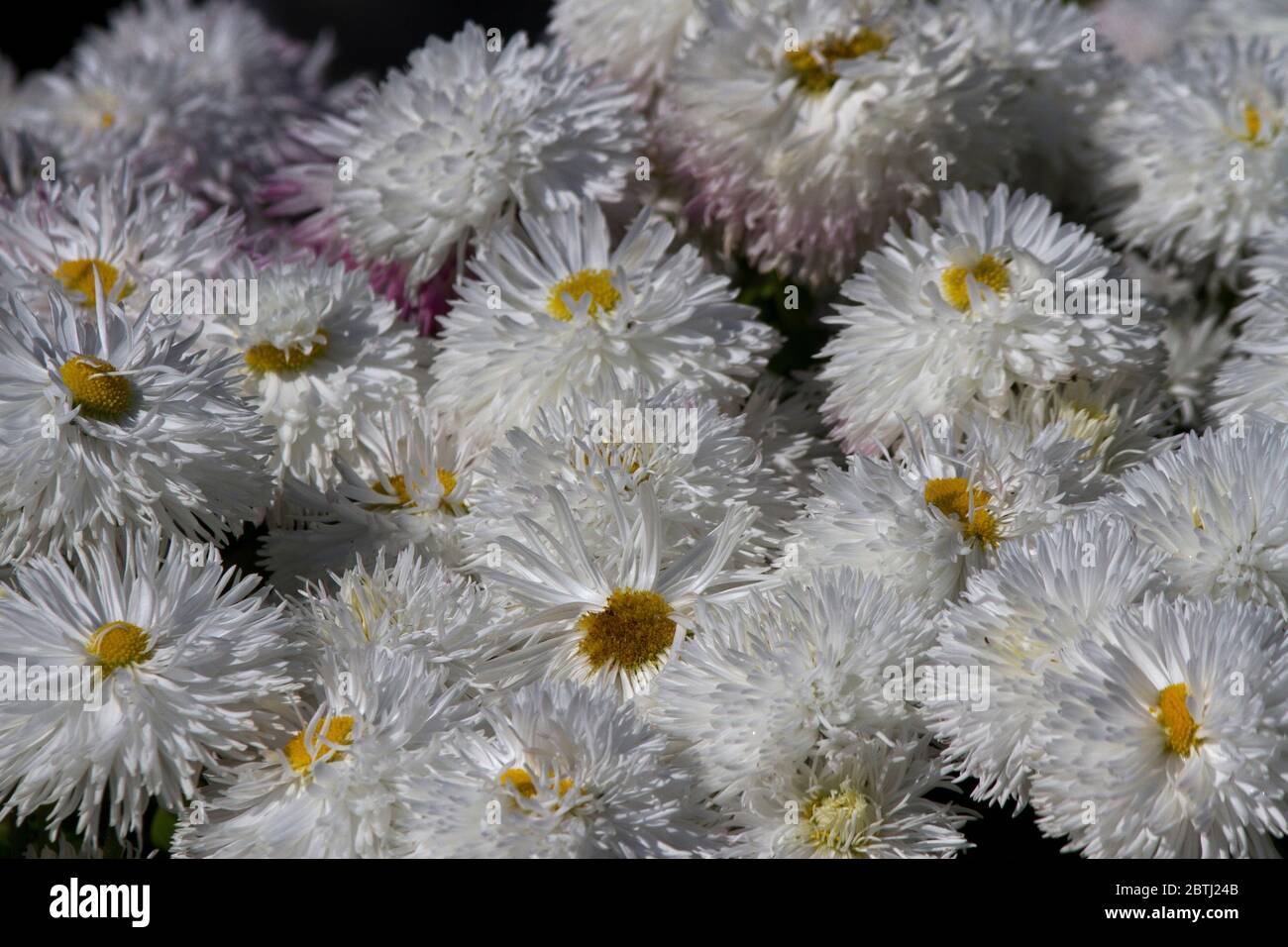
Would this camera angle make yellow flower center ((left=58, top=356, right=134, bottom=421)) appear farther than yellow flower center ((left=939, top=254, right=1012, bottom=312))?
No

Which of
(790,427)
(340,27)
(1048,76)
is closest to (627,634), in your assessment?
(790,427)

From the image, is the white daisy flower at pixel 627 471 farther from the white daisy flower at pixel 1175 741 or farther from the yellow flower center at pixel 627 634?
the white daisy flower at pixel 1175 741

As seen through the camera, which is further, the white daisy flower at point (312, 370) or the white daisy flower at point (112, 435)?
the white daisy flower at point (312, 370)

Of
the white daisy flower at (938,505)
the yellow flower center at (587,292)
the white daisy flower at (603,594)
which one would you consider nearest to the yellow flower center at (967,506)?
the white daisy flower at (938,505)

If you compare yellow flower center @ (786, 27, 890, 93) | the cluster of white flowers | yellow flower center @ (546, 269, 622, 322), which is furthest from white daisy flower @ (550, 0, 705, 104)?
yellow flower center @ (546, 269, 622, 322)

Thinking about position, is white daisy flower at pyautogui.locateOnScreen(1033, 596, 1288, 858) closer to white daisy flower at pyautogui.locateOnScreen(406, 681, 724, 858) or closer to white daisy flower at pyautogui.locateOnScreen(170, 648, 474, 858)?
white daisy flower at pyautogui.locateOnScreen(406, 681, 724, 858)
